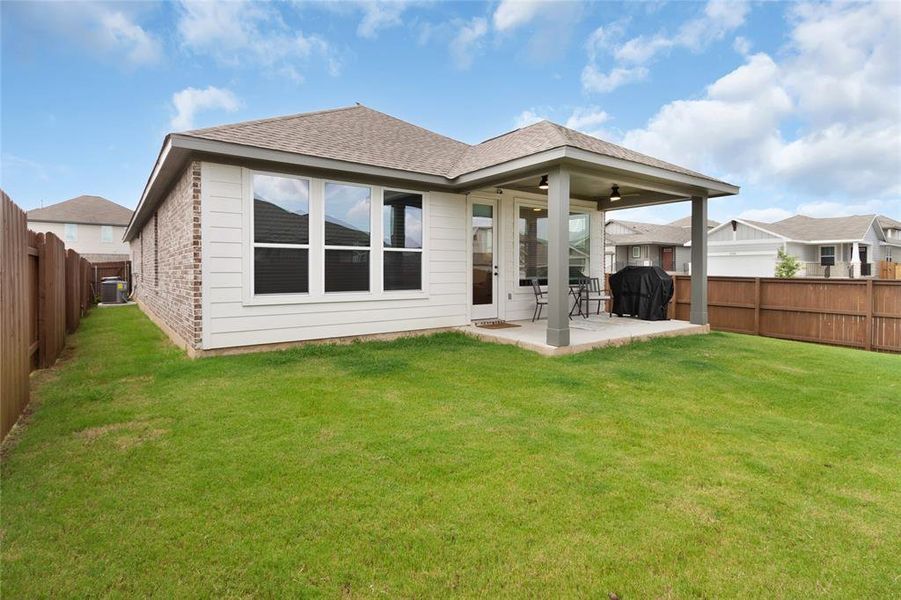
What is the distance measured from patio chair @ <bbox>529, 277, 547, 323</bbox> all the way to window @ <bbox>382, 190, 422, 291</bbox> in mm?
2547

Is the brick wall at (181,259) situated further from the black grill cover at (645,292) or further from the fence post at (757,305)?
the fence post at (757,305)

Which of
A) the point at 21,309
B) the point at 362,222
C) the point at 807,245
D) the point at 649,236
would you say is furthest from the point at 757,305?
the point at 649,236

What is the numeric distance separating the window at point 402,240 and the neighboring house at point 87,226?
99.1 ft

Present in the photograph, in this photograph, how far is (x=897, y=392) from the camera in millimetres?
4441

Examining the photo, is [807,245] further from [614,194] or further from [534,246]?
[534,246]

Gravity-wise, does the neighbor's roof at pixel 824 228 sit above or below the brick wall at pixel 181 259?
above

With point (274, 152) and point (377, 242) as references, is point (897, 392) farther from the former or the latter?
point (274, 152)

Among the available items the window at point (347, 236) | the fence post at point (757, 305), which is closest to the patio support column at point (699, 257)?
the fence post at point (757, 305)

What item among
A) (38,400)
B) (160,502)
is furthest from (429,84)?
(160,502)

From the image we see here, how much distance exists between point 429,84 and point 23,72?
952 cm

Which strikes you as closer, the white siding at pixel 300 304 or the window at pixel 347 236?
the white siding at pixel 300 304

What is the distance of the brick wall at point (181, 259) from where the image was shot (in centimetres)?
539

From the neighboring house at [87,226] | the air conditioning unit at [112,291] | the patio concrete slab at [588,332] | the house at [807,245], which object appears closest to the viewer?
the patio concrete slab at [588,332]

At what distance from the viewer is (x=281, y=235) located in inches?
233
